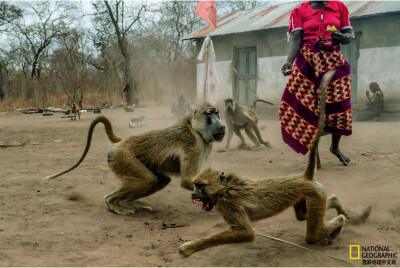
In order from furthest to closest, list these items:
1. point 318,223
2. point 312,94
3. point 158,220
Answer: point 312,94 → point 158,220 → point 318,223

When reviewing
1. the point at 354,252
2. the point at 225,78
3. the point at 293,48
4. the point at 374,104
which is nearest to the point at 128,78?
the point at 225,78

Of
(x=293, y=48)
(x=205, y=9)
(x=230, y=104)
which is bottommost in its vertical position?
(x=230, y=104)

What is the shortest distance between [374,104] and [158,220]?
9827mm

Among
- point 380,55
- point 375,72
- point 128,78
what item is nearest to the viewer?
point 380,55

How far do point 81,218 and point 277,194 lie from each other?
197 cm

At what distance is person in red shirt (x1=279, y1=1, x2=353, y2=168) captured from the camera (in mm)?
4648

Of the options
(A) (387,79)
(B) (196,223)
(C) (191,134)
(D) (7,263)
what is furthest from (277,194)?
(A) (387,79)

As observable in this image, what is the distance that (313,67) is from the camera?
186 inches

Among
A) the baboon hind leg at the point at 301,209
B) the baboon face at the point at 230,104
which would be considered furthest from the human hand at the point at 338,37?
the baboon face at the point at 230,104

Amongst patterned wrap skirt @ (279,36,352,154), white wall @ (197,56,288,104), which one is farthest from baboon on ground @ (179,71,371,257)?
white wall @ (197,56,288,104)

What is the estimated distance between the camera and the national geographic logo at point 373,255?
2.68 metres

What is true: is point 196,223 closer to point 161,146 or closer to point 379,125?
point 161,146

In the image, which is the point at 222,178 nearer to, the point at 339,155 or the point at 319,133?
the point at 319,133

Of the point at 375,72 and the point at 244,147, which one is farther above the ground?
the point at 375,72
